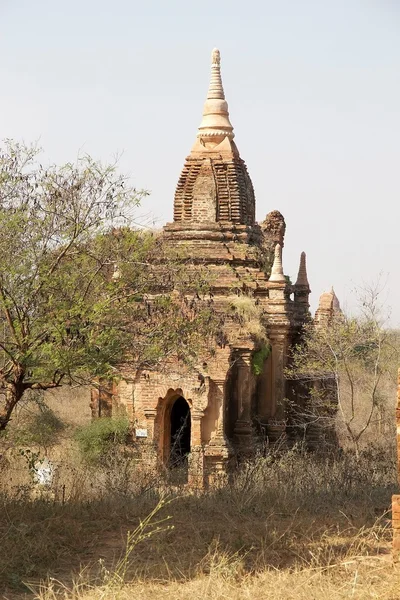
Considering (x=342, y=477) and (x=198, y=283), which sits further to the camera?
(x=198, y=283)

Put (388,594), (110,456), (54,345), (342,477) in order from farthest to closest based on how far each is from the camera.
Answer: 1. (110,456)
2. (342,477)
3. (54,345)
4. (388,594)

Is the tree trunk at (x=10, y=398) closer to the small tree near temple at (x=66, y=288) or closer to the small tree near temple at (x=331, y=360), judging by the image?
the small tree near temple at (x=66, y=288)

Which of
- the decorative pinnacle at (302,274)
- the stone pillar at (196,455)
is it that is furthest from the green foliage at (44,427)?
the decorative pinnacle at (302,274)

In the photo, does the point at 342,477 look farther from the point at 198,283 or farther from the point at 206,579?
the point at 206,579

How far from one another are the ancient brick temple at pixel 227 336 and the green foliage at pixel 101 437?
261 millimetres

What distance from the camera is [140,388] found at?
60.4ft

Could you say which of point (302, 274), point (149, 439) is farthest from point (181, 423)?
point (302, 274)

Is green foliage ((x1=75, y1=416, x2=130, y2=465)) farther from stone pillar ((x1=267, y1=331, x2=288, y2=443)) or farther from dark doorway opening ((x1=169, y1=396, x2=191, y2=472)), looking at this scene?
stone pillar ((x1=267, y1=331, x2=288, y2=443))

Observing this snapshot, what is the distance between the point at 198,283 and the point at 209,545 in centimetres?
463

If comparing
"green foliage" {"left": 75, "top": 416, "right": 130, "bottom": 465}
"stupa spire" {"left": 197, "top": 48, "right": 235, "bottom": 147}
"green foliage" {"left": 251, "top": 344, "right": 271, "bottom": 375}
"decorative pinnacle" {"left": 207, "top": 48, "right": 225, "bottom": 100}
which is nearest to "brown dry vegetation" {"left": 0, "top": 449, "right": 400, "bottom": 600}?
"green foliage" {"left": 75, "top": 416, "right": 130, "bottom": 465}

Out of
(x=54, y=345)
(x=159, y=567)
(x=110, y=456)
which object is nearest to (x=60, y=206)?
(x=54, y=345)

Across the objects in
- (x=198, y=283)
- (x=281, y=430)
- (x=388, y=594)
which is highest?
(x=198, y=283)

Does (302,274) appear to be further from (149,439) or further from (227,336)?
(149,439)

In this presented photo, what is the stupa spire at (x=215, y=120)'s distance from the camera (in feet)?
70.1
